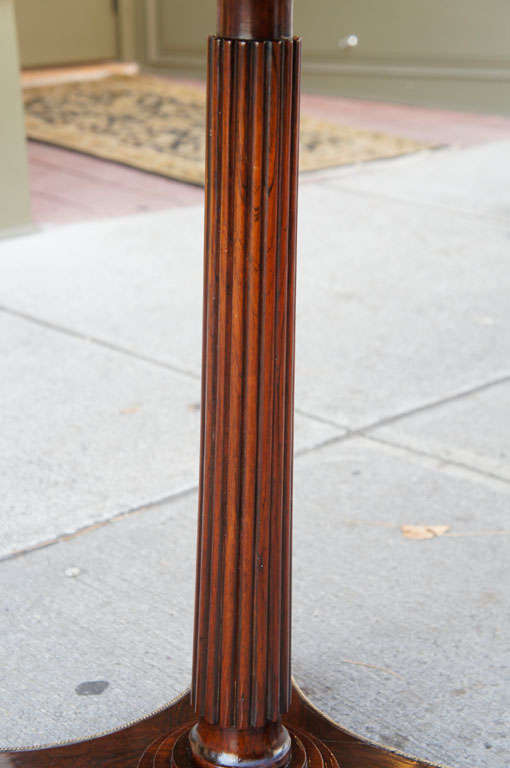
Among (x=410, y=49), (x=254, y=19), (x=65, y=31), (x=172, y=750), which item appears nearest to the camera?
(x=254, y=19)

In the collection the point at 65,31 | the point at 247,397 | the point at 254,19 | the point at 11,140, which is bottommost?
the point at 11,140

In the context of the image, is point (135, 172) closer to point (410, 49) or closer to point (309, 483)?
point (410, 49)

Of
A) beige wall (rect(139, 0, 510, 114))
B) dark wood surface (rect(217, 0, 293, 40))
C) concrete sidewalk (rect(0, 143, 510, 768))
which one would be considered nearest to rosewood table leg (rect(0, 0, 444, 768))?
dark wood surface (rect(217, 0, 293, 40))

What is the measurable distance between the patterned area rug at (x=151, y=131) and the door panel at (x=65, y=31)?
464 millimetres

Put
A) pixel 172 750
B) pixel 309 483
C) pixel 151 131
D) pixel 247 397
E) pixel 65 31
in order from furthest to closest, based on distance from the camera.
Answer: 1. pixel 65 31
2. pixel 151 131
3. pixel 309 483
4. pixel 172 750
5. pixel 247 397

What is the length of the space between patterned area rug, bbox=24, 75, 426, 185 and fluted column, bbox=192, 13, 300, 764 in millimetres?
4567

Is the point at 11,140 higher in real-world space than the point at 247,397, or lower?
lower

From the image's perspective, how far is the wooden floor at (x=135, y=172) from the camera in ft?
17.0

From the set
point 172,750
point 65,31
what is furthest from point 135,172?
point 172,750

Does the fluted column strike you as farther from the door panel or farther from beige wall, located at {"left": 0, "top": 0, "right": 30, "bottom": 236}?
the door panel

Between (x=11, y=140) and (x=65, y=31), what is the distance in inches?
200

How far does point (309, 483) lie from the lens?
2.53 m

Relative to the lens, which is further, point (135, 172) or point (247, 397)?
point (135, 172)

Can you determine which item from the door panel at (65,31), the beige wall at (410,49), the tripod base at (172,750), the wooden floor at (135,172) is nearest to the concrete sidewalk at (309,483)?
the tripod base at (172,750)
